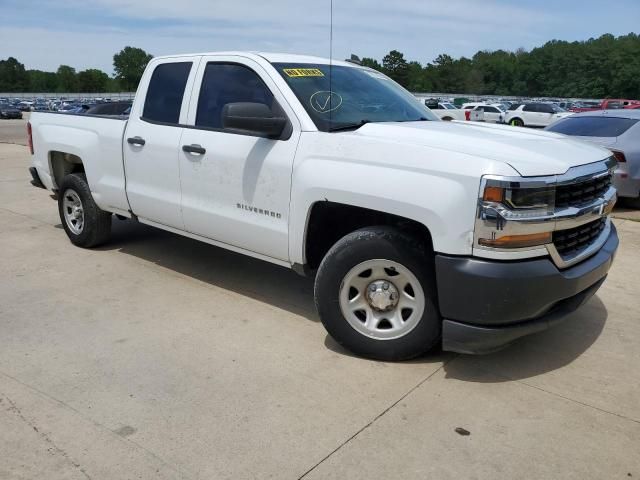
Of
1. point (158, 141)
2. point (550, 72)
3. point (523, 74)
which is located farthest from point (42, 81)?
point (158, 141)

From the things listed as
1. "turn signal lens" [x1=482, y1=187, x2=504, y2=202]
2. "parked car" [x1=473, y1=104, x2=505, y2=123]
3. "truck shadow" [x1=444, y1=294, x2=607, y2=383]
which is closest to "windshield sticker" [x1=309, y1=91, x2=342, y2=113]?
"turn signal lens" [x1=482, y1=187, x2=504, y2=202]

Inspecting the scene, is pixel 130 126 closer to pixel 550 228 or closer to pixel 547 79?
pixel 550 228

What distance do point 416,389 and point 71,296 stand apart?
2936 millimetres

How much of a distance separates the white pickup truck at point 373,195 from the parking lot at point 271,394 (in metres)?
0.37

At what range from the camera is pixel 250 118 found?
374cm

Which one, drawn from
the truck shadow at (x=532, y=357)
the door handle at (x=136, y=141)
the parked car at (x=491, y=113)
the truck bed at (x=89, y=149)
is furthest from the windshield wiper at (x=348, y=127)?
the parked car at (x=491, y=113)

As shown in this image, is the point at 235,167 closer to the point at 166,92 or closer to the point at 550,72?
the point at 166,92

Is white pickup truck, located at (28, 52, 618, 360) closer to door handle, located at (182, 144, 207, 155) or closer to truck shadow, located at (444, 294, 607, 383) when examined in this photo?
door handle, located at (182, 144, 207, 155)

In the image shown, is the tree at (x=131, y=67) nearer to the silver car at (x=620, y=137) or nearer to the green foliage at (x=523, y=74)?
the silver car at (x=620, y=137)

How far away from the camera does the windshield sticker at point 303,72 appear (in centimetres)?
422

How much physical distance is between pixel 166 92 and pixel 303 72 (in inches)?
52.1

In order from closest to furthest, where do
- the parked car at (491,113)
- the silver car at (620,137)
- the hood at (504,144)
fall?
the hood at (504,144)
the silver car at (620,137)
the parked car at (491,113)

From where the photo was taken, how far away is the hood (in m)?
3.18

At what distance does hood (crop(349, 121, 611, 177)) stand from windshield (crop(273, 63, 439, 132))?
0.26 meters
